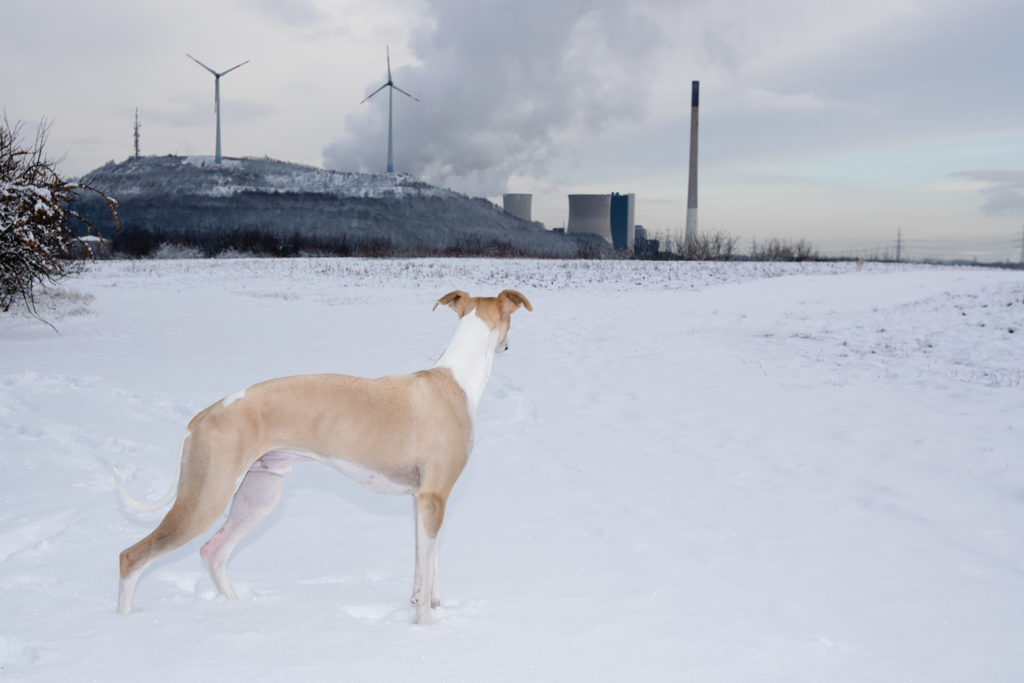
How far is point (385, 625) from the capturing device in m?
4.37

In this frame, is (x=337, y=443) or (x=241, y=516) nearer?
(x=337, y=443)

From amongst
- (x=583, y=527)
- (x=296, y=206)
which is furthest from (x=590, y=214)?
(x=583, y=527)

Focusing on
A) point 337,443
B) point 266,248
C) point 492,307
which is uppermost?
point 266,248

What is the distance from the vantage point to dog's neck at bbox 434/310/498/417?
4.71 meters

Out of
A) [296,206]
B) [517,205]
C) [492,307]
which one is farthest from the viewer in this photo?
[517,205]

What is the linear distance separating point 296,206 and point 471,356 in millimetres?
104606

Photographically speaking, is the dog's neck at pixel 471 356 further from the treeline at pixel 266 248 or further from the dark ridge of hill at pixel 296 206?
the dark ridge of hill at pixel 296 206

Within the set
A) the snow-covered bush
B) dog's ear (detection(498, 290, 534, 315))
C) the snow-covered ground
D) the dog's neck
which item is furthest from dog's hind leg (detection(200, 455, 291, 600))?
the snow-covered bush

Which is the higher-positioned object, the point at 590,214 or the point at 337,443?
the point at 590,214

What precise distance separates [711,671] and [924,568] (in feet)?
8.69

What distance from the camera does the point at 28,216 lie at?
1603 centimetres

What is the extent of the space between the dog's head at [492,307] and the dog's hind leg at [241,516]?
1.54 m

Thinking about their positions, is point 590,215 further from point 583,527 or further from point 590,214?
point 583,527

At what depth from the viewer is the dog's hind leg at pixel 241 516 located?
468cm
